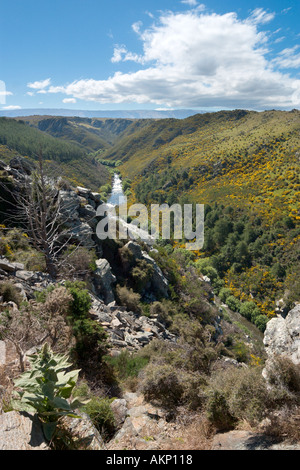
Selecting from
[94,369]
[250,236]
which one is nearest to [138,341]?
[94,369]

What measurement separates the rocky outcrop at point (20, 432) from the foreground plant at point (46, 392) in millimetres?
83

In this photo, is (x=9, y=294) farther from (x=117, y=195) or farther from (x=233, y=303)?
(x=117, y=195)

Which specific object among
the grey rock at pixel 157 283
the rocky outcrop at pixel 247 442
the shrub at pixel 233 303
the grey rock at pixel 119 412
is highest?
the rocky outcrop at pixel 247 442

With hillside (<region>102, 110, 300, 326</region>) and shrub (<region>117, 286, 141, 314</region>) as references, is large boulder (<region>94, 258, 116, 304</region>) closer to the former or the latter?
shrub (<region>117, 286, 141, 314</region>)

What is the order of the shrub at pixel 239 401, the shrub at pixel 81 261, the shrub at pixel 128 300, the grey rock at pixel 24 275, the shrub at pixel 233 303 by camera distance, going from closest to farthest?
the shrub at pixel 239 401 < the grey rock at pixel 24 275 < the shrub at pixel 81 261 < the shrub at pixel 128 300 < the shrub at pixel 233 303

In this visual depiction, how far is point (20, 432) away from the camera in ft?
8.95

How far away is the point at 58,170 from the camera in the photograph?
10523mm

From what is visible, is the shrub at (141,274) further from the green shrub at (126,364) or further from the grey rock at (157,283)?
the green shrub at (126,364)

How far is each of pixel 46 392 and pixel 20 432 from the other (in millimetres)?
438

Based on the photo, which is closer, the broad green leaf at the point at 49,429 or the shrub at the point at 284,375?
the broad green leaf at the point at 49,429

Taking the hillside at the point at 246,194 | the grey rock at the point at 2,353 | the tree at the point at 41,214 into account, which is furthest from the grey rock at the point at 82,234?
the hillside at the point at 246,194

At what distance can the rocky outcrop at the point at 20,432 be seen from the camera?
2592 mm

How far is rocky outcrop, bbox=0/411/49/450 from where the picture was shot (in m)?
2.59
